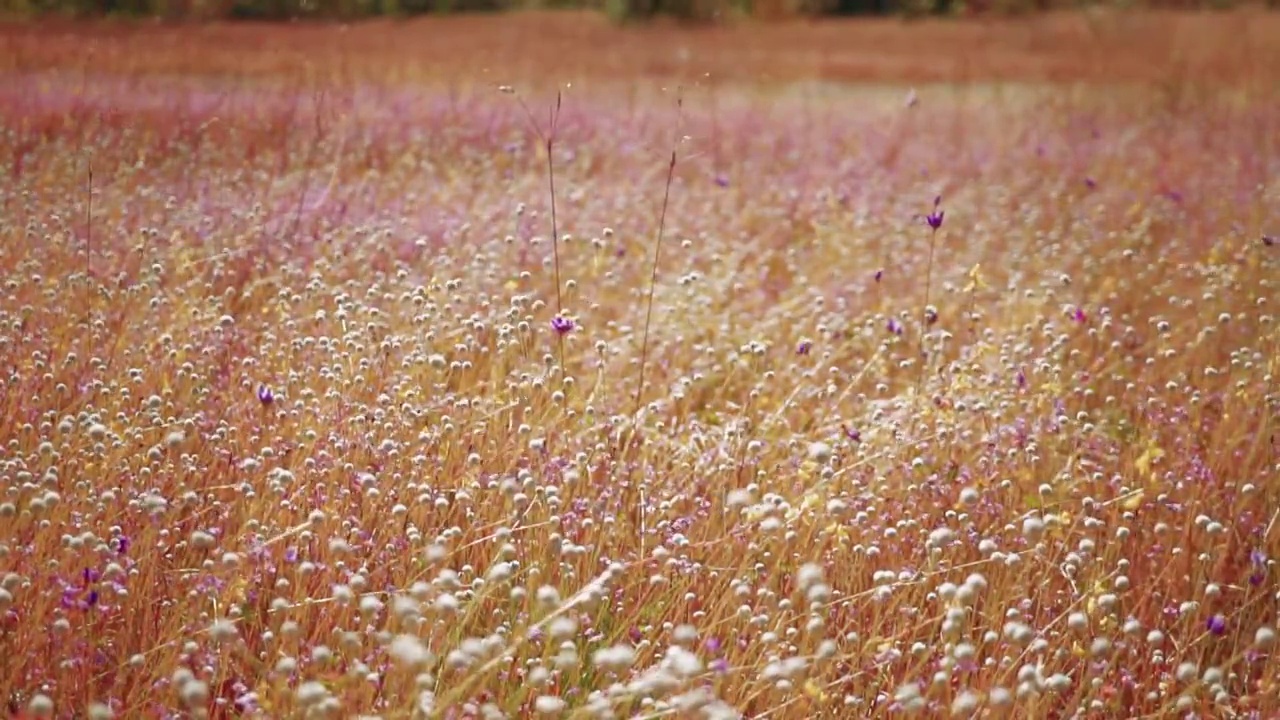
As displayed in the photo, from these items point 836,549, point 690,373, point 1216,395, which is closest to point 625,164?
point 690,373

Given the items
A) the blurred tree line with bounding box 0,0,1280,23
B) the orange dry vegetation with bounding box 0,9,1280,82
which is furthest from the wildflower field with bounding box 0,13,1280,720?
the blurred tree line with bounding box 0,0,1280,23

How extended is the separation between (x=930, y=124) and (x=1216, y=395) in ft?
24.6

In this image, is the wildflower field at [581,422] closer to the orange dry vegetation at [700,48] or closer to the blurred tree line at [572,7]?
the orange dry vegetation at [700,48]

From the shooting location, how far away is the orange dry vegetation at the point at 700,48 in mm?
7656

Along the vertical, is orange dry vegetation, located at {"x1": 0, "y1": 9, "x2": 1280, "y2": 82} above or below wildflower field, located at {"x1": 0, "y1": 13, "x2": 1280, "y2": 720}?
above

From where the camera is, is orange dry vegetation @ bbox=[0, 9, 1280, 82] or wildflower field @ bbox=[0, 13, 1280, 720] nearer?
wildflower field @ bbox=[0, 13, 1280, 720]

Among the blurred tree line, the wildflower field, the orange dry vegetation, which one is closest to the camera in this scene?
the wildflower field

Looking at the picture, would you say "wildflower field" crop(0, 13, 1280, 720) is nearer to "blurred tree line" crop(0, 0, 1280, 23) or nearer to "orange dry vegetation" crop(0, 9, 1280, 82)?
"orange dry vegetation" crop(0, 9, 1280, 82)

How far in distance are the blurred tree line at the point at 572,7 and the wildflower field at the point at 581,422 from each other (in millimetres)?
243

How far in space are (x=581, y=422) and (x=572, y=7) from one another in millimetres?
16850

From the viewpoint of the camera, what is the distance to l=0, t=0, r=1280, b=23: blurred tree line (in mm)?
7492

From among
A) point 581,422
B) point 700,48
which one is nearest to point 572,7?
point 700,48

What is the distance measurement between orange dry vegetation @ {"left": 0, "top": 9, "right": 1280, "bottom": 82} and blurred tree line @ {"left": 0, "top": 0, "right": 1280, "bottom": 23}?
16 cm

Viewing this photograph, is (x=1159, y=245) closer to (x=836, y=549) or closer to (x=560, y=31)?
Answer: (x=836, y=549)
